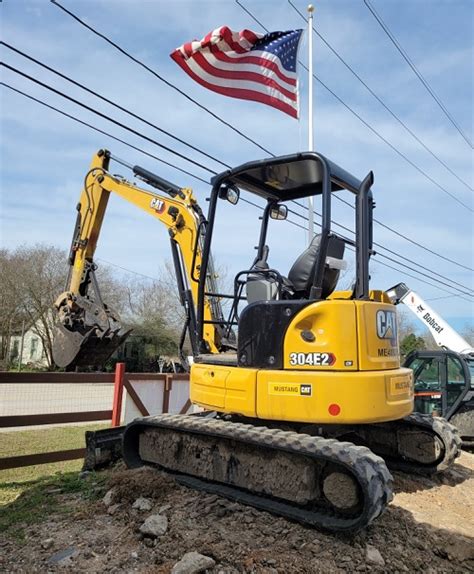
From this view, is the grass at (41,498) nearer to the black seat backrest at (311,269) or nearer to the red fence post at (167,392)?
the black seat backrest at (311,269)

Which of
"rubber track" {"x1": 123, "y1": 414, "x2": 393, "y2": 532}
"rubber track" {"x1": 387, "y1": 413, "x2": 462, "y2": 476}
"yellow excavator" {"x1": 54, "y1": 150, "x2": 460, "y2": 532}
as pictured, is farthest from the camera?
"rubber track" {"x1": 387, "y1": 413, "x2": 462, "y2": 476}

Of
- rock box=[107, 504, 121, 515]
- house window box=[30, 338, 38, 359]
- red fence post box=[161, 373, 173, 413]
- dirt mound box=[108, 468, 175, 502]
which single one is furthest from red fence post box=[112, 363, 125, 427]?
house window box=[30, 338, 38, 359]

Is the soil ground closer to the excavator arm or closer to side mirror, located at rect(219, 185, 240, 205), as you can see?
side mirror, located at rect(219, 185, 240, 205)

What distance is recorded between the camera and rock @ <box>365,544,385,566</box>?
12.2ft

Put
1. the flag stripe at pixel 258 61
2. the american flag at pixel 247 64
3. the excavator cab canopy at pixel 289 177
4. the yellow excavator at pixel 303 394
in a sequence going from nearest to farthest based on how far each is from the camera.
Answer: the yellow excavator at pixel 303 394
the excavator cab canopy at pixel 289 177
the american flag at pixel 247 64
the flag stripe at pixel 258 61

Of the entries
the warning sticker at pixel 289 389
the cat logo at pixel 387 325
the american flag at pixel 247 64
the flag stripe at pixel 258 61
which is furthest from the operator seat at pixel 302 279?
the flag stripe at pixel 258 61

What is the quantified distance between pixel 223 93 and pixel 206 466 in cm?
747

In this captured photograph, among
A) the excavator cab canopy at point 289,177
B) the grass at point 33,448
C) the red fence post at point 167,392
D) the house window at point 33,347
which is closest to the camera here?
the excavator cab canopy at point 289,177

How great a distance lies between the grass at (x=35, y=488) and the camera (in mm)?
4535

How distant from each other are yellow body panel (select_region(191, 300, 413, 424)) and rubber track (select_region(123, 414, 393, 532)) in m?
0.20

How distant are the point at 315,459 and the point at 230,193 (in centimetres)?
276

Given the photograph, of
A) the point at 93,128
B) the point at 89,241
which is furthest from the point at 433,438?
the point at 93,128

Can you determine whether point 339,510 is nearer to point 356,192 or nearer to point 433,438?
point 433,438

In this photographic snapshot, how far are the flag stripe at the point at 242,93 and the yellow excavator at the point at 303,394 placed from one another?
467cm
